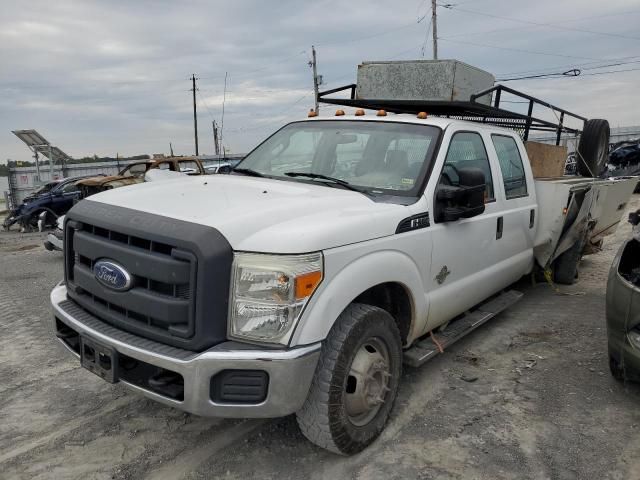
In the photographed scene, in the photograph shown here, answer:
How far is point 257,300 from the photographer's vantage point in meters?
2.45

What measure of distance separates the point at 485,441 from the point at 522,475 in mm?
332

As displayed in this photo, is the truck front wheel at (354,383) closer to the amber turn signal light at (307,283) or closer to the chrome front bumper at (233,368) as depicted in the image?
the chrome front bumper at (233,368)

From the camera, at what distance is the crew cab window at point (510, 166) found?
4512mm

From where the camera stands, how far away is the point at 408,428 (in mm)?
3244

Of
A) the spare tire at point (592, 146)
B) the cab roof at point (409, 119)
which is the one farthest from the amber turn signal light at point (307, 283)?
the spare tire at point (592, 146)

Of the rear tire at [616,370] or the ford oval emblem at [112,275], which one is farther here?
the rear tire at [616,370]

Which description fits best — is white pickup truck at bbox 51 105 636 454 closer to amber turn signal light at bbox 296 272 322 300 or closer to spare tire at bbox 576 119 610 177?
amber turn signal light at bbox 296 272 322 300

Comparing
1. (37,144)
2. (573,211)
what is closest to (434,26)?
(37,144)

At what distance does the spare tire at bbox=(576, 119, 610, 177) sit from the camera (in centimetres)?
688

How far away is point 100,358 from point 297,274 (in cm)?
118

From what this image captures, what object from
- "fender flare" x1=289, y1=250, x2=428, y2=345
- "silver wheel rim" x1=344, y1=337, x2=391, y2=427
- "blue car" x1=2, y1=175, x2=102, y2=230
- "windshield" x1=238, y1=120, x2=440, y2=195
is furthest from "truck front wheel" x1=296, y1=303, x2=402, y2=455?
"blue car" x1=2, y1=175, x2=102, y2=230

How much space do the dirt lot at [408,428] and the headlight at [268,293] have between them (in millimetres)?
914

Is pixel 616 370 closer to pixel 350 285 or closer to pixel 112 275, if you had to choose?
pixel 350 285

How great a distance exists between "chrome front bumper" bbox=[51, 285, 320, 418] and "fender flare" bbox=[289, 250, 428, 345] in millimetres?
94
